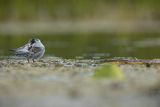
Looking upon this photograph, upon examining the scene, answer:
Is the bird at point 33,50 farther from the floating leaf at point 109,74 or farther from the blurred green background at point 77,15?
the blurred green background at point 77,15

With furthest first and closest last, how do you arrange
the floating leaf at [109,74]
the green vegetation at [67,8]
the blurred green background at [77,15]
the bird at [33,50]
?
1. the green vegetation at [67,8]
2. the blurred green background at [77,15]
3. the bird at [33,50]
4. the floating leaf at [109,74]

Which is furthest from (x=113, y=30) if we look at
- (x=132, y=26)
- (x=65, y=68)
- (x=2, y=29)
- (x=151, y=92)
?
(x=151, y=92)

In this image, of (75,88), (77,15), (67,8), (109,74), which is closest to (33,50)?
(109,74)

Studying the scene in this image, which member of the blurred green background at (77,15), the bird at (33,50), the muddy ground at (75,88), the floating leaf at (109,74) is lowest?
the muddy ground at (75,88)

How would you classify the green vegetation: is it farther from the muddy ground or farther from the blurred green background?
the muddy ground

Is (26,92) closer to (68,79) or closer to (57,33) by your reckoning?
(68,79)

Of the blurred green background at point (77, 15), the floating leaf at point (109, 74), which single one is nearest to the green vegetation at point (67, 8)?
the blurred green background at point (77, 15)

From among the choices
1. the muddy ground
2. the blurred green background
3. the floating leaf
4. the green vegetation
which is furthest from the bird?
the green vegetation

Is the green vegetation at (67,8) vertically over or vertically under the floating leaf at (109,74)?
over

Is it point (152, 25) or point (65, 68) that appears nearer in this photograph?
point (65, 68)
